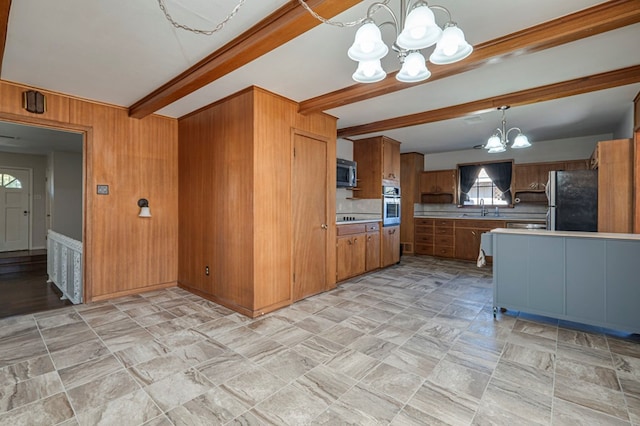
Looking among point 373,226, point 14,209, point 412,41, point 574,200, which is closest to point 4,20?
point 412,41

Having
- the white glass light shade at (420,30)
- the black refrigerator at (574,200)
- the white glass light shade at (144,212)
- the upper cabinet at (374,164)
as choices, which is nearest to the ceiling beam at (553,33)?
the white glass light shade at (420,30)

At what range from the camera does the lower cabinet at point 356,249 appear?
4504 mm

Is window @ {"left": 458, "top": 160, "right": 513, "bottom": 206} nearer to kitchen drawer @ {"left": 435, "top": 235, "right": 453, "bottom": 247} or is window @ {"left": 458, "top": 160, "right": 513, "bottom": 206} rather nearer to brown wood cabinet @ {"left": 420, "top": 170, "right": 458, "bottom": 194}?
brown wood cabinet @ {"left": 420, "top": 170, "right": 458, "bottom": 194}

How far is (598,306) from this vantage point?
274cm

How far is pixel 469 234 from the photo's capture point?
6316 mm

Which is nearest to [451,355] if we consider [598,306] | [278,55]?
[598,306]

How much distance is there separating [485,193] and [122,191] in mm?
7011

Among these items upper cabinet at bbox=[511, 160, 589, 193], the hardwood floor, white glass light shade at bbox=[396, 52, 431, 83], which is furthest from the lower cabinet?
the hardwood floor

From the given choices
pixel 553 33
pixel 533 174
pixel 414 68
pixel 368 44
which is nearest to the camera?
pixel 368 44

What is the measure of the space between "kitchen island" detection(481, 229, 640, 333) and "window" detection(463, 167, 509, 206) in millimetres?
3728

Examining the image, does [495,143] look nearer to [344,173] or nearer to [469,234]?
[344,173]

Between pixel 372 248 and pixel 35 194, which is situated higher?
pixel 35 194

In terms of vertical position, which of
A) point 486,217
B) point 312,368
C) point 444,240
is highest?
point 486,217

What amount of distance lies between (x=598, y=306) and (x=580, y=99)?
8.17 ft
